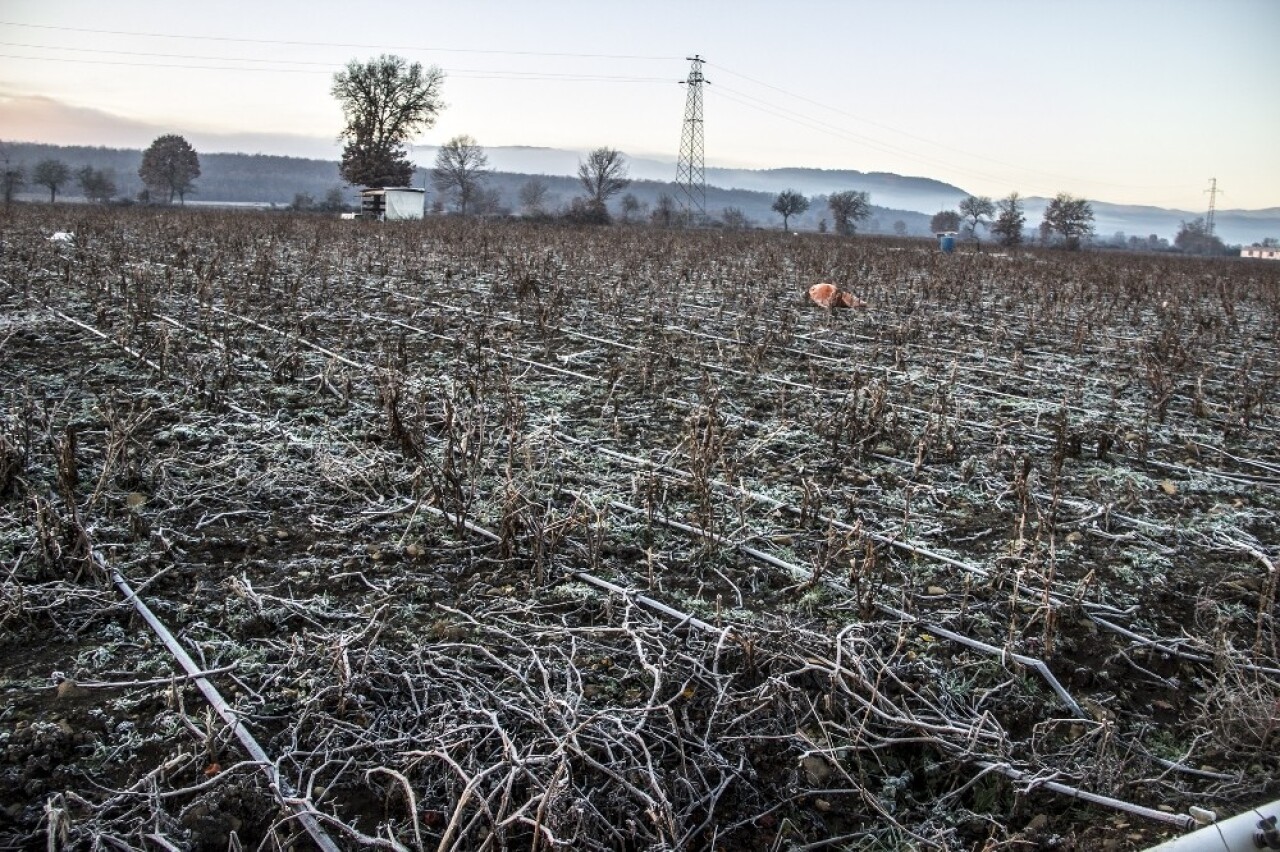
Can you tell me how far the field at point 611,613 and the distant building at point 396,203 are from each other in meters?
40.5

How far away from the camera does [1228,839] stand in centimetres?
210

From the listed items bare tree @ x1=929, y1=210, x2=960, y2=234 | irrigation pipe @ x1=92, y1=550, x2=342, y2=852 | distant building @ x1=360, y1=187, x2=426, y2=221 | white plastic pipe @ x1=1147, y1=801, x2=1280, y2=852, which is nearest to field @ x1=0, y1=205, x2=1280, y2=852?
irrigation pipe @ x1=92, y1=550, x2=342, y2=852

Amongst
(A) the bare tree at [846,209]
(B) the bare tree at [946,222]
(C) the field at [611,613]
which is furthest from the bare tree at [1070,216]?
(C) the field at [611,613]

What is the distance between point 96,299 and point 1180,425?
1127 centimetres

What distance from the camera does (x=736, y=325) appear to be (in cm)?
1104

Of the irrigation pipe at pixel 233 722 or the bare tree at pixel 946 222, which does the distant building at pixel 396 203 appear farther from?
the bare tree at pixel 946 222

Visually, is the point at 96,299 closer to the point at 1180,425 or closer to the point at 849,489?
the point at 849,489

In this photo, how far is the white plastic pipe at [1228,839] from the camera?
2072mm

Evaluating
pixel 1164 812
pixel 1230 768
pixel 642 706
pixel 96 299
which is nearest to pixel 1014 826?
pixel 1164 812

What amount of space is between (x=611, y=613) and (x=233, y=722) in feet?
4.48

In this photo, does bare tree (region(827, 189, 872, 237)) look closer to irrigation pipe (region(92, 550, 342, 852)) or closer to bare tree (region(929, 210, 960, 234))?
bare tree (region(929, 210, 960, 234))

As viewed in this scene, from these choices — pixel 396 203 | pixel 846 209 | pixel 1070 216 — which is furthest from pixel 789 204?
pixel 396 203

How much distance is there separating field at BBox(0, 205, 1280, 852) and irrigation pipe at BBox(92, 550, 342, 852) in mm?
14

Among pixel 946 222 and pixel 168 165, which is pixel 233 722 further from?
pixel 946 222
